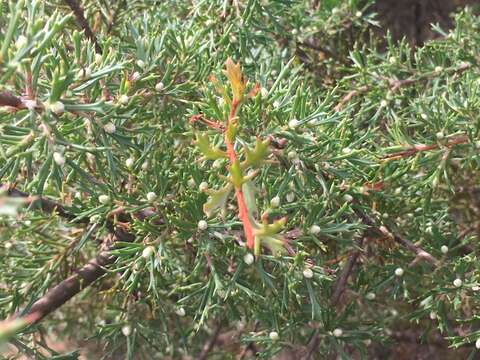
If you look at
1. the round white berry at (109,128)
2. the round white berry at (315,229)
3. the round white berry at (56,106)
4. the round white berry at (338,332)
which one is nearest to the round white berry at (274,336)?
the round white berry at (338,332)

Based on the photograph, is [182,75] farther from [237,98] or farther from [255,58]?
[237,98]

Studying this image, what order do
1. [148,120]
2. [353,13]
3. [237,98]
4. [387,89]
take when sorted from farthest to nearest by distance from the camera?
[353,13], [387,89], [148,120], [237,98]

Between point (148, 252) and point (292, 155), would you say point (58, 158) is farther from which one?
point (292, 155)

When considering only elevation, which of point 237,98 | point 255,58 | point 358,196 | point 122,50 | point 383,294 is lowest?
point 383,294

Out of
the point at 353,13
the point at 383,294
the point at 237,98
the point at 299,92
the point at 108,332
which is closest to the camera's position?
the point at 237,98

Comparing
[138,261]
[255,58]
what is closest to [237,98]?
[138,261]

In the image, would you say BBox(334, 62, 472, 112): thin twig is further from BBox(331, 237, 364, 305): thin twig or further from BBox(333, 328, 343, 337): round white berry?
BBox(333, 328, 343, 337): round white berry

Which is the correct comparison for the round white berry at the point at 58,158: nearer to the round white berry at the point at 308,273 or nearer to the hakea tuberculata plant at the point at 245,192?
the hakea tuberculata plant at the point at 245,192

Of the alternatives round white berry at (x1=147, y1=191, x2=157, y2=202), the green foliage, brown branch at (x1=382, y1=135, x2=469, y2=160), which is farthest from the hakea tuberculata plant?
brown branch at (x1=382, y1=135, x2=469, y2=160)
